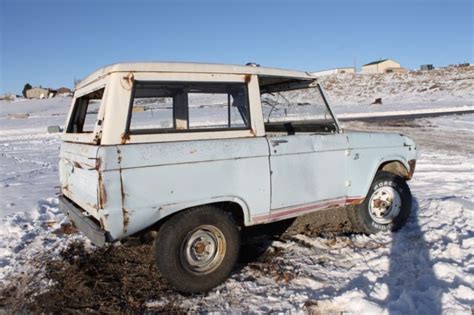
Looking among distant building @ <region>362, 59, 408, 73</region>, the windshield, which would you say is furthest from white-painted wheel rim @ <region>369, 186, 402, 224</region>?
distant building @ <region>362, 59, 408, 73</region>

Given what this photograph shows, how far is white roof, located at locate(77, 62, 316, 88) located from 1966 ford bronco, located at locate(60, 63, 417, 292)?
0.04 feet

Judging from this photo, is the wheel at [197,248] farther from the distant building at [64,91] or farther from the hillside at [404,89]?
the distant building at [64,91]

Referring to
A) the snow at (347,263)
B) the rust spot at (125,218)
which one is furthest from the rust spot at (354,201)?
the rust spot at (125,218)

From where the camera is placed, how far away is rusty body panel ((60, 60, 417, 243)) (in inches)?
127

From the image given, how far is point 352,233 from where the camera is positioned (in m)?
5.07

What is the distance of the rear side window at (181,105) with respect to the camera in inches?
138

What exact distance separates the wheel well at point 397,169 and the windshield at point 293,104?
47.7 inches

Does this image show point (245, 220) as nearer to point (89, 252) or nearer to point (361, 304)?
point (361, 304)


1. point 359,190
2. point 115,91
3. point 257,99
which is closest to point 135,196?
point 115,91

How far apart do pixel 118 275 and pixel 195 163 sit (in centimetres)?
157

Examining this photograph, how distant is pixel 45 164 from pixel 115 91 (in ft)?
30.6

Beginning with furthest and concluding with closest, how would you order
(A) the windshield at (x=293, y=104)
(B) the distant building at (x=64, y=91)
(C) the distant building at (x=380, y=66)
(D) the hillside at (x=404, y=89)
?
1. (C) the distant building at (x=380, y=66)
2. (B) the distant building at (x=64, y=91)
3. (D) the hillside at (x=404, y=89)
4. (A) the windshield at (x=293, y=104)

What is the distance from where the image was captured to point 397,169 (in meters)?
5.25

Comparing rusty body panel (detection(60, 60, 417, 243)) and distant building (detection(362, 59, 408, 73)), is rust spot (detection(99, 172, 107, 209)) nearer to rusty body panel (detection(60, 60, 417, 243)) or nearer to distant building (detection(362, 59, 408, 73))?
rusty body panel (detection(60, 60, 417, 243))
